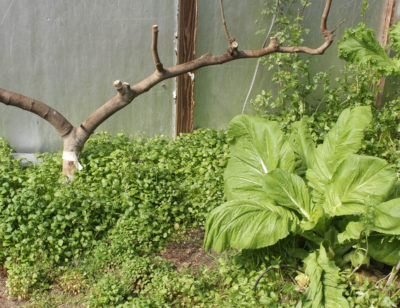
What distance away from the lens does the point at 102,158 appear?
4.28 meters

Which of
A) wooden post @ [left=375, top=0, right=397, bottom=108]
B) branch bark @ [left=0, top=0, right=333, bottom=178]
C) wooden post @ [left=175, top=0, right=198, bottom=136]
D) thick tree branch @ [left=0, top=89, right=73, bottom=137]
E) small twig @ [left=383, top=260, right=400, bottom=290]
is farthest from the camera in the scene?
wooden post @ [left=375, top=0, right=397, bottom=108]

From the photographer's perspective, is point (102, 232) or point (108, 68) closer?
point (102, 232)

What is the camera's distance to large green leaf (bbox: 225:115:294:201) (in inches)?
136

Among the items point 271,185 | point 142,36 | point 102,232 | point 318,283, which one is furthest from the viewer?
point 142,36

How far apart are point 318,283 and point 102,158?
8.43 ft

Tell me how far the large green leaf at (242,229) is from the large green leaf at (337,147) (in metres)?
0.50

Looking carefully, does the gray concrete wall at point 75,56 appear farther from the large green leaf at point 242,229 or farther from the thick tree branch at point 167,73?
the large green leaf at point 242,229

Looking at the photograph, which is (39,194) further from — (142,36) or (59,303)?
(142,36)

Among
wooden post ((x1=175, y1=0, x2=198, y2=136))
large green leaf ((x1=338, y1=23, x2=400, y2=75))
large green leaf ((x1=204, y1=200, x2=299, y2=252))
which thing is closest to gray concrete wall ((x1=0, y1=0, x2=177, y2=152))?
wooden post ((x1=175, y1=0, x2=198, y2=136))

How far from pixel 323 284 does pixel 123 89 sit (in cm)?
260

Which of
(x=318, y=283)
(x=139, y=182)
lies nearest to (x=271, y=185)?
(x=318, y=283)

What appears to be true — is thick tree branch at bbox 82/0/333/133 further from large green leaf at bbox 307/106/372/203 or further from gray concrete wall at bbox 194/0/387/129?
large green leaf at bbox 307/106/372/203

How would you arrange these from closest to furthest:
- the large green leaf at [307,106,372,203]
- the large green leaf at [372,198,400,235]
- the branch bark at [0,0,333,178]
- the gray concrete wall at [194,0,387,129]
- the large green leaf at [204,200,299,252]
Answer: the large green leaf at [372,198,400,235], the large green leaf at [204,200,299,252], the large green leaf at [307,106,372,203], the branch bark at [0,0,333,178], the gray concrete wall at [194,0,387,129]

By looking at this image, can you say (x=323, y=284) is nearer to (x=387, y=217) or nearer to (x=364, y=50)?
(x=387, y=217)
